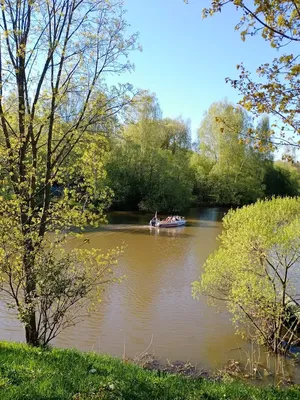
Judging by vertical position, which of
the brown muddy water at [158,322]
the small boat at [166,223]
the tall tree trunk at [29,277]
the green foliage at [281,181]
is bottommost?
the brown muddy water at [158,322]

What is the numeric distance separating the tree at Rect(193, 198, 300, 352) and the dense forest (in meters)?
25.7

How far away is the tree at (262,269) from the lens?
10.3 meters

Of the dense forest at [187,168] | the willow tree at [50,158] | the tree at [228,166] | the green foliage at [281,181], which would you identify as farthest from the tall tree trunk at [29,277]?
the green foliage at [281,181]

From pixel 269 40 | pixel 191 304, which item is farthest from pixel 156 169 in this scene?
pixel 269 40

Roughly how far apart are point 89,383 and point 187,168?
44933 mm

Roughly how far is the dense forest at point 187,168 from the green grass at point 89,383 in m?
30.3

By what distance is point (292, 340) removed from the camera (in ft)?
36.2

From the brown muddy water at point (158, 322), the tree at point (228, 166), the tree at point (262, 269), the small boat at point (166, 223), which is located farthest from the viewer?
the tree at point (228, 166)

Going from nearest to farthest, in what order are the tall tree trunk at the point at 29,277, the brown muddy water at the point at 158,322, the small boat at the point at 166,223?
the tall tree trunk at the point at 29,277 → the brown muddy water at the point at 158,322 → the small boat at the point at 166,223

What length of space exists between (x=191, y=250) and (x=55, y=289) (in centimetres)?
1711

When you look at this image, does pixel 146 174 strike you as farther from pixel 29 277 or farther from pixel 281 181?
pixel 29 277

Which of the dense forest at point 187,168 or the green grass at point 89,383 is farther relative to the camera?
the dense forest at point 187,168

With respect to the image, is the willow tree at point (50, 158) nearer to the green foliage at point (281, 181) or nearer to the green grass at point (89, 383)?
the green grass at point (89, 383)

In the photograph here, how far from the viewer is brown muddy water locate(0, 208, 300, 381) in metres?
10.4
